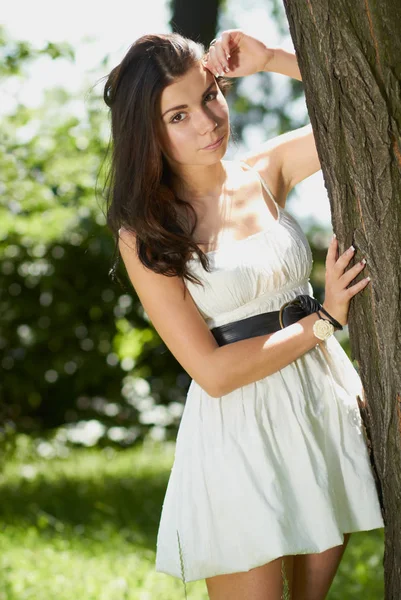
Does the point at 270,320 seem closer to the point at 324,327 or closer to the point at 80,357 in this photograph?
the point at 324,327

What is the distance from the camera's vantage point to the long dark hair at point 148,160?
2809 mm

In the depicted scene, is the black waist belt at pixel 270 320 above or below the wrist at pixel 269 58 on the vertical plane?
below

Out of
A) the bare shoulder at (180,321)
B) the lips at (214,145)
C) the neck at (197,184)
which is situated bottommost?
the bare shoulder at (180,321)

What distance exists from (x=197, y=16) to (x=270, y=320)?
5797 mm

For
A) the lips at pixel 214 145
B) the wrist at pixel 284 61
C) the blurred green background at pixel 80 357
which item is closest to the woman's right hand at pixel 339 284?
the lips at pixel 214 145

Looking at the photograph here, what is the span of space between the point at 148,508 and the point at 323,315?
4.36 meters

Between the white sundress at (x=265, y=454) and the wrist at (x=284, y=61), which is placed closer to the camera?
the white sundress at (x=265, y=454)

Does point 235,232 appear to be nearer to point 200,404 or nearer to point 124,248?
point 124,248

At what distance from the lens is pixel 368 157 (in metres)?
2.38

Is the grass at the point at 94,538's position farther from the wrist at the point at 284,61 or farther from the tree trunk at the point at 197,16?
the tree trunk at the point at 197,16

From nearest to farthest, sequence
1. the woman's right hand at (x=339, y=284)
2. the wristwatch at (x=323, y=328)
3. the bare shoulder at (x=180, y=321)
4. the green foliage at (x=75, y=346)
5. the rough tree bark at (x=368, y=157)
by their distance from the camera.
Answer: the rough tree bark at (x=368, y=157) → the woman's right hand at (x=339, y=284) → the wristwatch at (x=323, y=328) → the bare shoulder at (x=180, y=321) → the green foliage at (x=75, y=346)

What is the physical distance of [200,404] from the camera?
9.59 feet

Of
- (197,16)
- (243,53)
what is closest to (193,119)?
(243,53)

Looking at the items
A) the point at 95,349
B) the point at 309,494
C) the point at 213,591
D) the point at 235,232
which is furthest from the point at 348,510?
the point at 95,349
